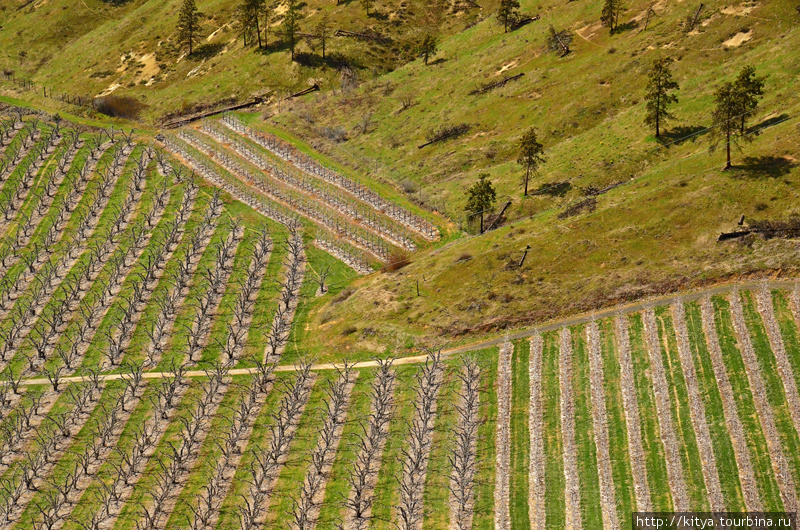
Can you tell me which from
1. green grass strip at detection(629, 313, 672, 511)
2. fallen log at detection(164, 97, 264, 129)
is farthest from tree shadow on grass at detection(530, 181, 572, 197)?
fallen log at detection(164, 97, 264, 129)

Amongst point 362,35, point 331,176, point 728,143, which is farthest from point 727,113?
point 362,35

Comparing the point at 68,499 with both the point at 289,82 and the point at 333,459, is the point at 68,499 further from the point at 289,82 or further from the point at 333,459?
the point at 289,82

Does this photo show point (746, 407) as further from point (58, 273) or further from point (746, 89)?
point (58, 273)

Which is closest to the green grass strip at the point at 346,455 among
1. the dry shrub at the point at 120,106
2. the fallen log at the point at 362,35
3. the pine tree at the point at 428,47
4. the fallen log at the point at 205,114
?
the fallen log at the point at 205,114

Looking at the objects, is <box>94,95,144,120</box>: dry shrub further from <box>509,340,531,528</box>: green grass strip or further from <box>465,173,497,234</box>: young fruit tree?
<box>509,340,531,528</box>: green grass strip

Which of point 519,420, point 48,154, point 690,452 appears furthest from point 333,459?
point 48,154
